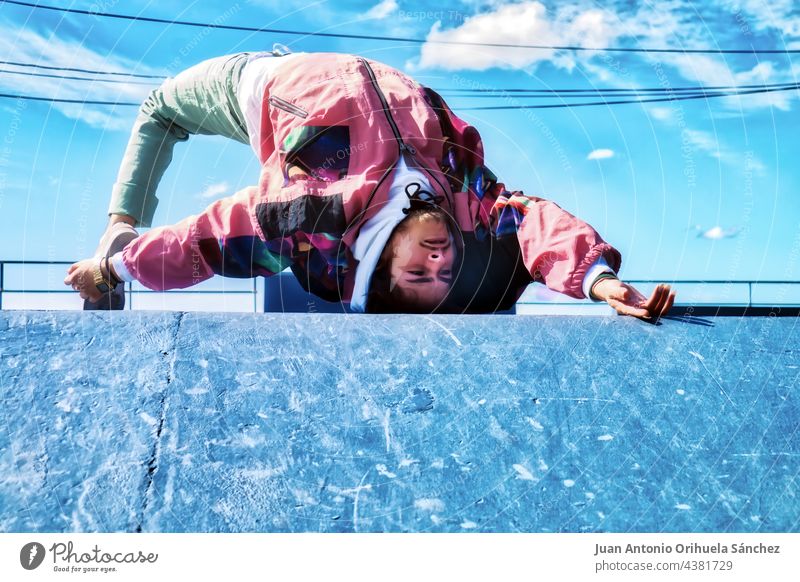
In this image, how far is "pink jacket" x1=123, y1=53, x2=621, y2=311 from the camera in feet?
5.42

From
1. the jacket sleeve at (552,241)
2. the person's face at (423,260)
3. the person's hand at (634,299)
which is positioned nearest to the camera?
the person's hand at (634,299)

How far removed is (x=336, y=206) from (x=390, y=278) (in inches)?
8.4

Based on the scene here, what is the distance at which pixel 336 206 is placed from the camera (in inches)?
65.2

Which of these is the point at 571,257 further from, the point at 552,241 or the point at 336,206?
the point at 336,206

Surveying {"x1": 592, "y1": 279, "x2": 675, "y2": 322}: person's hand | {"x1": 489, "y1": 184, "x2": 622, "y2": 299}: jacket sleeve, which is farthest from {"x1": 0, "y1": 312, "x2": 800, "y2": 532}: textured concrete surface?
{"x1": 489, "y1": 184, "x2": 622, "y2": 299}: jacket sleeve

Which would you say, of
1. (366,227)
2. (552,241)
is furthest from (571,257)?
(366,227)

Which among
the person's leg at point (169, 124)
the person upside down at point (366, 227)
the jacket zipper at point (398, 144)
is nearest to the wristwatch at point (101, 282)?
the person upside down at point (366, 227)

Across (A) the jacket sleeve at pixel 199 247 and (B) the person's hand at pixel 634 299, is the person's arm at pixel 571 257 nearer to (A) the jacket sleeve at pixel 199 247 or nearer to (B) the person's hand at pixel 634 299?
(B) the person's hand at pixel 634 299

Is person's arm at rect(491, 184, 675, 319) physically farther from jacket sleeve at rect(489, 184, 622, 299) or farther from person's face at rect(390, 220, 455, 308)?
person's face at rect(390, 220, 455, 308)

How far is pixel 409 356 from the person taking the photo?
1.15 meters

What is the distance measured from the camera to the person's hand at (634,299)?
4.19ft

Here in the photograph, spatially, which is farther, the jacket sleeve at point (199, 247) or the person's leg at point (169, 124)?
the person's leg at point (169, 124)

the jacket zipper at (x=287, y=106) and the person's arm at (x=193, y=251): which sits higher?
the jacket zipper at (x=287, y=106)

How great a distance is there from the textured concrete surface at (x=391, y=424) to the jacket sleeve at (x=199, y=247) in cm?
51
